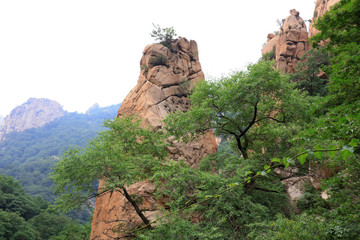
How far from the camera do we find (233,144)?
49.6 ft

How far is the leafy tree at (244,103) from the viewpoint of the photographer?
1071 centimetres

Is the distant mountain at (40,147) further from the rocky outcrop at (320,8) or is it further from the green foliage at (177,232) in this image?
the green foliage at (177,232)

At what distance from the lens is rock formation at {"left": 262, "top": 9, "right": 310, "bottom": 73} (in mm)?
25281

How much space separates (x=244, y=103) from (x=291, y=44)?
64.1 feet

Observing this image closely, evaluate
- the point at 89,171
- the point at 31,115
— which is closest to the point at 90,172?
the point at 89,171

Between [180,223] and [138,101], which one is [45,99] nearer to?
[138,101]

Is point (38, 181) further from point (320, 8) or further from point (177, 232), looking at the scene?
point (320, 8)

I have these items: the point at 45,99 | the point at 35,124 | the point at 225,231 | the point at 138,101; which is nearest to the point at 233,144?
the point at 225,231

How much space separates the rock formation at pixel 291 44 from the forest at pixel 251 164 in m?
15.5

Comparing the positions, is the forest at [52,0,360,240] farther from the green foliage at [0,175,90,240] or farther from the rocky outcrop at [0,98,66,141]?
the rocky outcrop at [0,98,66,141]

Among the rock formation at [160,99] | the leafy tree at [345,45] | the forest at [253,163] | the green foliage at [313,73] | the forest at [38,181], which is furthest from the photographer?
the forest at [38,181]

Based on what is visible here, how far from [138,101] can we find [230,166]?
439 inches

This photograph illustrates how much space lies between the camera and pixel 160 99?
18.6 metres

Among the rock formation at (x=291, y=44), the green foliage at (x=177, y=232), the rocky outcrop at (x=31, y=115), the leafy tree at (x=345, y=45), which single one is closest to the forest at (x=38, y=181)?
the green foliage at (x=177, y=232)
